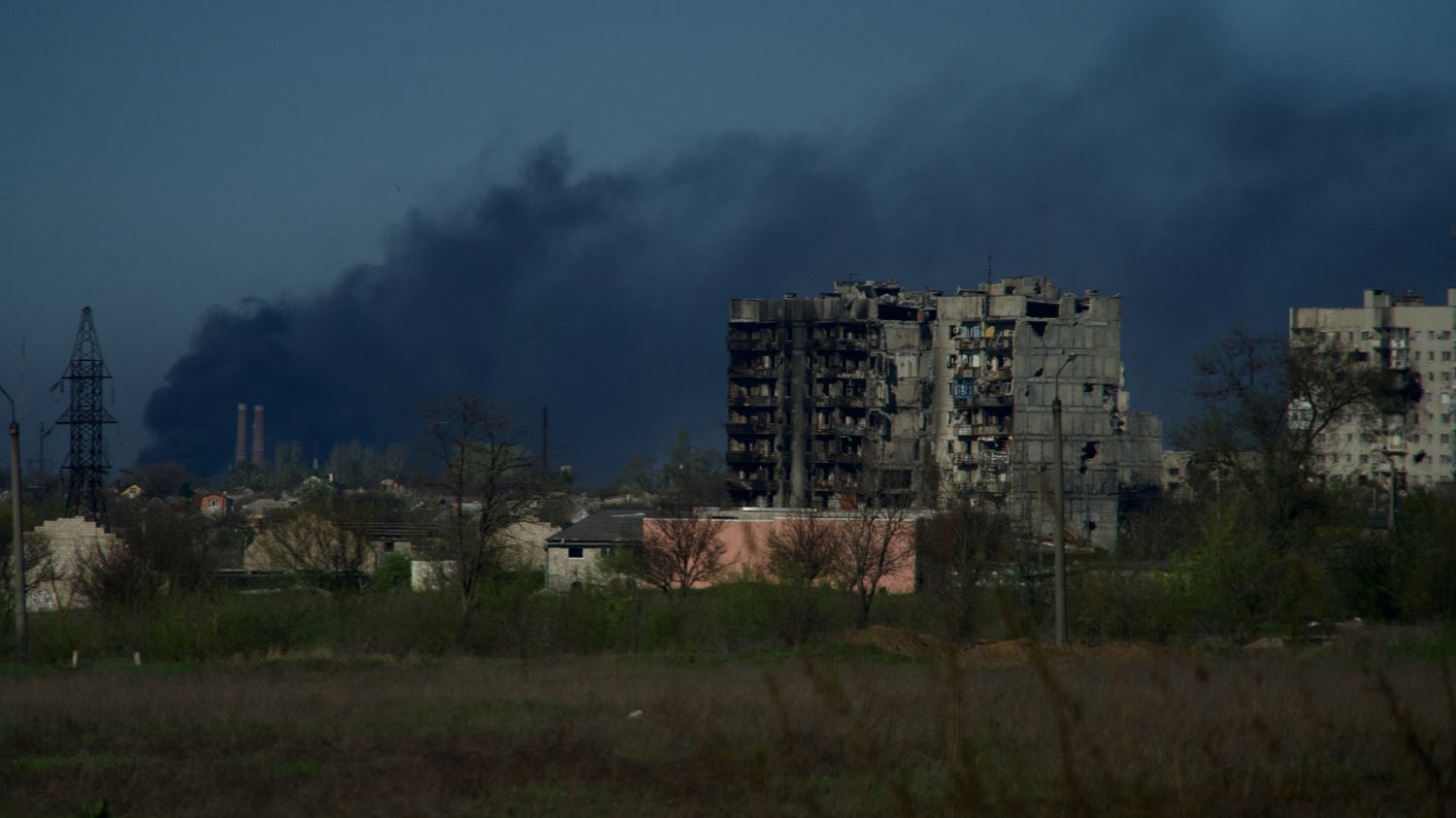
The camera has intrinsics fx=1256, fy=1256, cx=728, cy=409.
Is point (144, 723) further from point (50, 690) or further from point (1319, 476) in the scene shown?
point (1319, 476)

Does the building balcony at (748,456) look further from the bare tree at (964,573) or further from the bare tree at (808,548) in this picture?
the bare tree at (964,573)

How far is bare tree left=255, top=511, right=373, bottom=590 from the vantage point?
47.6 metres

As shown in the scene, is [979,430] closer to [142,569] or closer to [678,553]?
[678,553]

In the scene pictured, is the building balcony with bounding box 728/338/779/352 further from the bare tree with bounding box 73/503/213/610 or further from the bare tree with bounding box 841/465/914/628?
the bare tree with bounding box 73/503/213/610

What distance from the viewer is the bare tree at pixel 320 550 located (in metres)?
47.6

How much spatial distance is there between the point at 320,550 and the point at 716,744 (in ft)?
150

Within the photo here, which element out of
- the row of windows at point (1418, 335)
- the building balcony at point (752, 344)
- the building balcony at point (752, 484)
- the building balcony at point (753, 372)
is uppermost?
the row of windows at point (1418, 335)

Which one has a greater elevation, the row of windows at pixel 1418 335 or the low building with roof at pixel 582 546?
the row of windows at pixel 1418 335

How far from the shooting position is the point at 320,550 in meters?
48.5

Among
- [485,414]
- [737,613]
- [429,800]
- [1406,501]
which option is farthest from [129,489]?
[429,800]

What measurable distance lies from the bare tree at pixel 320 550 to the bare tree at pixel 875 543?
18.4 m

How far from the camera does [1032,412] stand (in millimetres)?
81562

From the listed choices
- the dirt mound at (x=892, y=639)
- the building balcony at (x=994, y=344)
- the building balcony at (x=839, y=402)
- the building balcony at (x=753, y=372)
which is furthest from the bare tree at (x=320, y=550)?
the building balcony at (x=994, y=344)

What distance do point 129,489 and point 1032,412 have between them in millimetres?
93770
